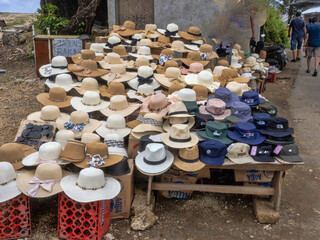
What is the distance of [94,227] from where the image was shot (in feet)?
10.7

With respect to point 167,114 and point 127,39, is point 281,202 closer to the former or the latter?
point 167,114

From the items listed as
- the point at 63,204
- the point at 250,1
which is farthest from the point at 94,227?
the point at 250,1

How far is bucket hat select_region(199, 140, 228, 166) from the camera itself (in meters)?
3.61

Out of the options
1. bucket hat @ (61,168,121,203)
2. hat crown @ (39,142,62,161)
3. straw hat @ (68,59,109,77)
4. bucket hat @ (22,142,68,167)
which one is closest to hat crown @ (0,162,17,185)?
bucket hat @ (22,142,68,167)

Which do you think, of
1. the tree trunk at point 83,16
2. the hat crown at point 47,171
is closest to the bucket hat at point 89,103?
the hat crown at point 47,171

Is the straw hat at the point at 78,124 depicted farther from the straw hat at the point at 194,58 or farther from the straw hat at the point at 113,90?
the straw hat at the point at 194,58

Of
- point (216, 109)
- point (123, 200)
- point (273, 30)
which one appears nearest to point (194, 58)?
point (216, 109)

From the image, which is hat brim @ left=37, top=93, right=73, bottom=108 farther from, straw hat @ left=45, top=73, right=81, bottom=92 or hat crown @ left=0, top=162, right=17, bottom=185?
hat crown @ left=0, top=162, right=17, bottom=185

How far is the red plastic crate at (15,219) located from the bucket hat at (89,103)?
170 centimetres

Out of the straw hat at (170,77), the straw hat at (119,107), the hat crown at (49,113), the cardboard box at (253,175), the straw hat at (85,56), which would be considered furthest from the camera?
the straw hat at (85,56)

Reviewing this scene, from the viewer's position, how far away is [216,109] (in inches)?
173

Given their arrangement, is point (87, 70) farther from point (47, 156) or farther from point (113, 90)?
point (47, 156)

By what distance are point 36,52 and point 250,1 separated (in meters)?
5.56

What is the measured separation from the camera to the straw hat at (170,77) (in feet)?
17.6
